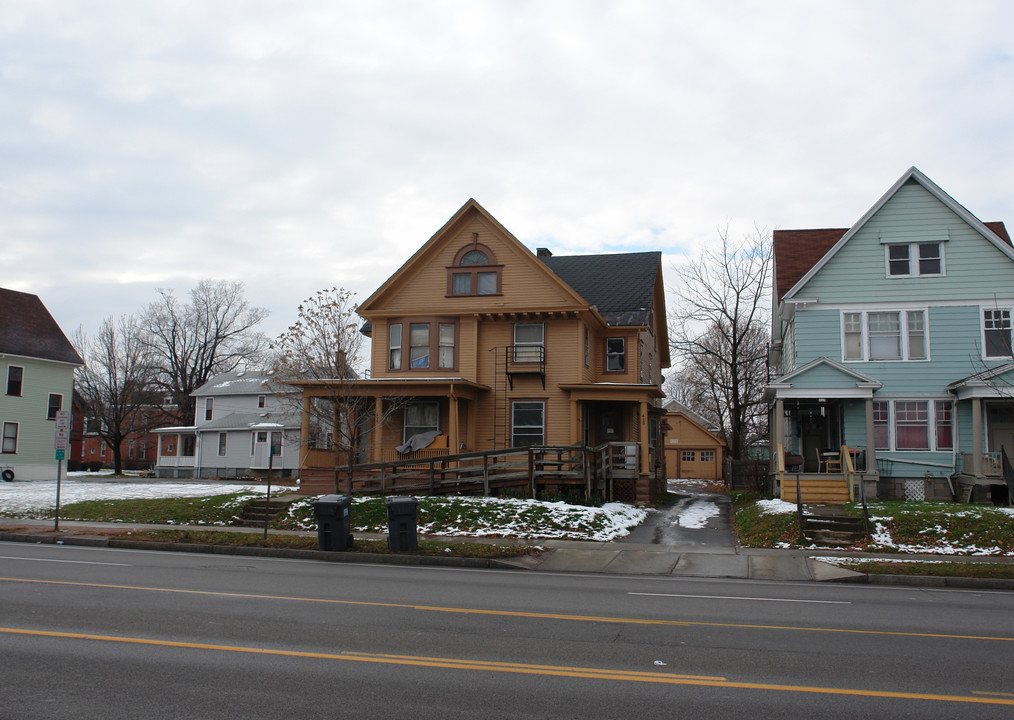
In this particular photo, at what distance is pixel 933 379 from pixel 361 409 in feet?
58.9

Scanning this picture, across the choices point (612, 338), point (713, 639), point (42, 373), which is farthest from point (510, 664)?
point (42, 373)

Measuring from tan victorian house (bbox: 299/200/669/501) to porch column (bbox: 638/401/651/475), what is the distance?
0.11ft

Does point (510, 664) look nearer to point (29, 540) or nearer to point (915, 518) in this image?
point (915, 518)

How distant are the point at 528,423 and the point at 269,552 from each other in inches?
506

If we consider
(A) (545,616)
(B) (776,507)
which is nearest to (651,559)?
(B) (776,507)

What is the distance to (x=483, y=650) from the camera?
7.69m

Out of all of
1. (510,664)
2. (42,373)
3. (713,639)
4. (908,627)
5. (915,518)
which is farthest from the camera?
(42,373)

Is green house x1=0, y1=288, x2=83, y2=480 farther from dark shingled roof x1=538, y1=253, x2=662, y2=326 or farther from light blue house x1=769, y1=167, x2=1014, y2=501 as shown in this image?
light blue house x1=769, y1=167, x2=1014, y2=501

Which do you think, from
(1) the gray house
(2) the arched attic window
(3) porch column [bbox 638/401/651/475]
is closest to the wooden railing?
(3) porch column [bbox 638/401/651/475]

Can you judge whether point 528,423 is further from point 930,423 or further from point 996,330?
point 996,330

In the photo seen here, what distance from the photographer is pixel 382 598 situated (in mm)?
10758

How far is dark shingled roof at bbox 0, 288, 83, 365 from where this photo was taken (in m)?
42.2

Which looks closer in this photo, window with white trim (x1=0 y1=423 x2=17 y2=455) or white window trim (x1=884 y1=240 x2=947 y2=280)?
white window trim (x1=884 y1=240 x2=947 y2=280)

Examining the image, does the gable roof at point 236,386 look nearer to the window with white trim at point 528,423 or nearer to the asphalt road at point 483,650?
the window with white trim at point 528,423
